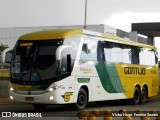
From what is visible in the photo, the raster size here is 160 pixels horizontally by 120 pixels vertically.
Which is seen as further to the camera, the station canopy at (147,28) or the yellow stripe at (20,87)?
the station canopy at (147,28)

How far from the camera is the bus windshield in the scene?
1596 cm

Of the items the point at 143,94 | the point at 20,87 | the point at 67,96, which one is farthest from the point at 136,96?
the point at 20,87

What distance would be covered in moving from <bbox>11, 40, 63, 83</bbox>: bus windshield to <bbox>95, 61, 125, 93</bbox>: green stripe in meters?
2.92

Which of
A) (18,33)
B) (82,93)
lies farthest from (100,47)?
(18,33)

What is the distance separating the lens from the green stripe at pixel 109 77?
18797mm

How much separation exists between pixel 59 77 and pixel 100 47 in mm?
3529

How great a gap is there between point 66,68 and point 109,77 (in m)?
3.66

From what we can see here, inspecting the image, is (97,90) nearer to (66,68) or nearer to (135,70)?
(66,68)

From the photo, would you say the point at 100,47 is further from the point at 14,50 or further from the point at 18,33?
the point at 18,33

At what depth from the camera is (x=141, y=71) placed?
75.2ft

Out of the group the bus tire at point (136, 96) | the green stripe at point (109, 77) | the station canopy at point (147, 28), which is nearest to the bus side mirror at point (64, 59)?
the green stripe at point (109, 77)

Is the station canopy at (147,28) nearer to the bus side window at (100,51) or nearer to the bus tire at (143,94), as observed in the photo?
the bus tire at (143,94)

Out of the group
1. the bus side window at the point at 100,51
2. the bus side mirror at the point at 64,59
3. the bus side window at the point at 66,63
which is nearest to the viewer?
the bus side mirror at the point at 64,59

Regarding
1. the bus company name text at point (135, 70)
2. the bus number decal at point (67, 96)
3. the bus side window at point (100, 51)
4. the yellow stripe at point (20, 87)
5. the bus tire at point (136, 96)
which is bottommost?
the bus tire at point (136, 96)
